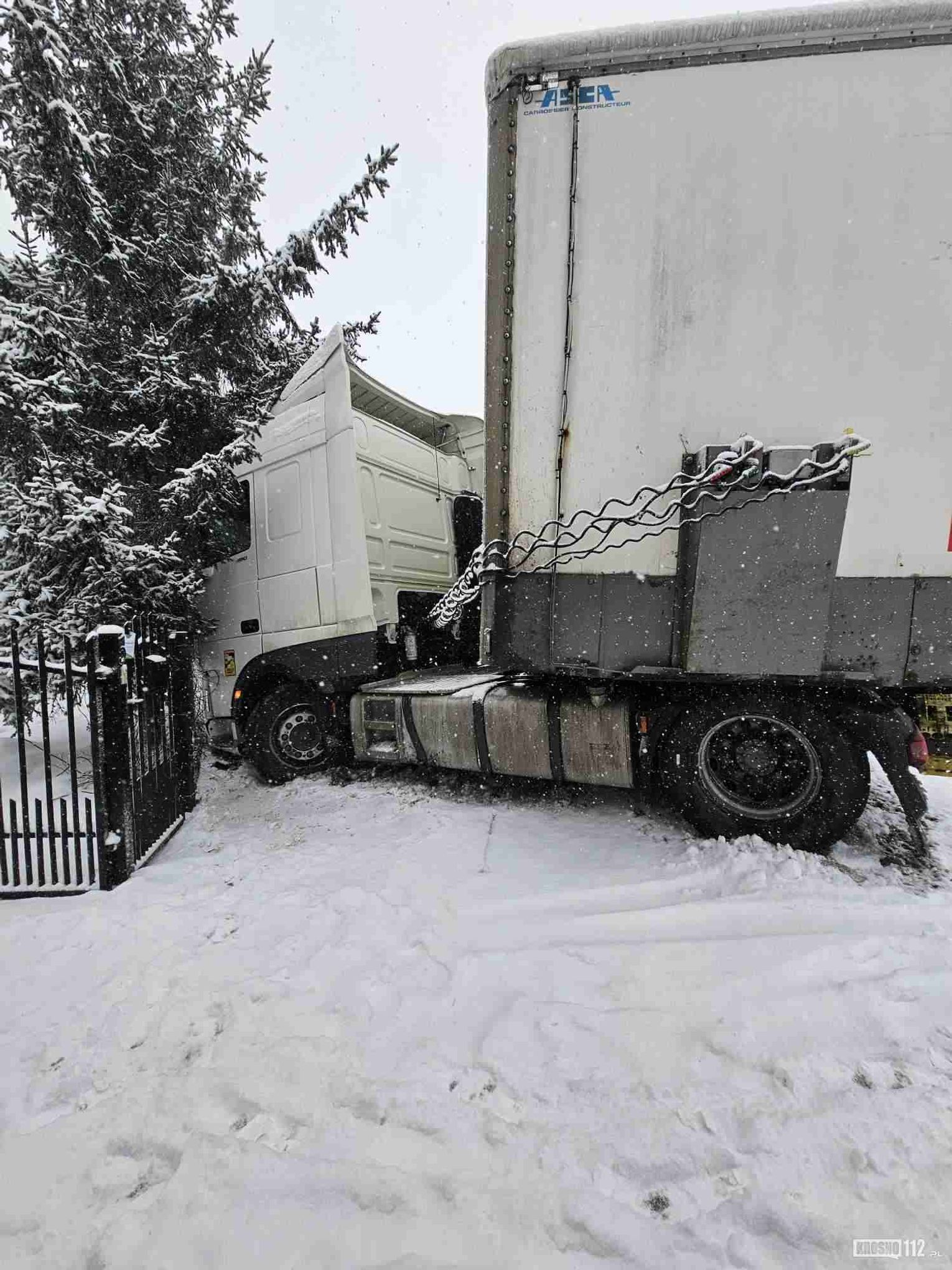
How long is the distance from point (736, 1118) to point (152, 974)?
7.40ft

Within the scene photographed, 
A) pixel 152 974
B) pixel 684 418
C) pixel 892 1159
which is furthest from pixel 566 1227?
pixel 684 418

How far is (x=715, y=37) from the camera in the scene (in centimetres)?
277

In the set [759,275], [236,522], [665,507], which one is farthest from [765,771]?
[236,522]

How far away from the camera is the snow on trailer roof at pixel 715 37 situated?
2596mm

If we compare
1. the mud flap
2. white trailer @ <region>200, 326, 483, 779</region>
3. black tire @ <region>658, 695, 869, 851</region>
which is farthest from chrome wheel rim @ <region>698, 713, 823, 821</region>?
white trailer @ <region>200, 326, 483, 779</region>

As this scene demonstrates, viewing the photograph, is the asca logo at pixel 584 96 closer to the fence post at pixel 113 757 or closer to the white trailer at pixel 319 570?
the white trailer at pixel 319 570

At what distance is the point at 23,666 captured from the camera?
10.9 ft

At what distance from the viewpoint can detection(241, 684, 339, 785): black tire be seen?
5172mm

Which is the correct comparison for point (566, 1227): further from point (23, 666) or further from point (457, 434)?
point (457, 434)

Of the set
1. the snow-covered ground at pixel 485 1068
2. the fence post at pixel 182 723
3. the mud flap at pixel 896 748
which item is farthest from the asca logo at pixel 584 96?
the snow-covered ground at pixel 485 1068

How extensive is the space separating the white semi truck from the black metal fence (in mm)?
2302

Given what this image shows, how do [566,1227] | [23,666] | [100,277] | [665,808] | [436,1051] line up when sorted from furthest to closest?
[100,277], [665,808], [23,666], [436,1051], [566,1227]

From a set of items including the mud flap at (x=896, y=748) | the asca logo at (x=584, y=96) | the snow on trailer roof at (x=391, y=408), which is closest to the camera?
the asca logo at (x=584, y=96)

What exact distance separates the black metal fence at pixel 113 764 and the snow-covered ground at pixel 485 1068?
0.84 ft
